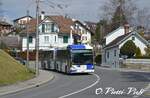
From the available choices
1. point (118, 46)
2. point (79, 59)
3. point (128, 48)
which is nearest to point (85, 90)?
point (79, 59)

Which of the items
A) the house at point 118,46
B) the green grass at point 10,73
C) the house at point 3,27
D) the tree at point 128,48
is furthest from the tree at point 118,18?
the green grass at point 10,73

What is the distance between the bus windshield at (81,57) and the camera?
150 feet

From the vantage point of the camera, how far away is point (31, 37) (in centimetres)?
11538

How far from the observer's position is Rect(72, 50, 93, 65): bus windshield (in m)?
45.8

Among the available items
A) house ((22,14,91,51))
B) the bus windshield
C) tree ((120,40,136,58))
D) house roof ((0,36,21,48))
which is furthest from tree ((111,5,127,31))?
the bus windshield

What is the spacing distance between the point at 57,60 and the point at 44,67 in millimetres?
10611

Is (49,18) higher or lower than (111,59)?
higher

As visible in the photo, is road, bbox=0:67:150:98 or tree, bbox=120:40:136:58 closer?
road, bbox=0:67:150:98

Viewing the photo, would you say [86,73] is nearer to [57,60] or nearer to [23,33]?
[57,60]

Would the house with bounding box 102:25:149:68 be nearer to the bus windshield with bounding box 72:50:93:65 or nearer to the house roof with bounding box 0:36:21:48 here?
the bus windshield with bounding box 72:50:93:65

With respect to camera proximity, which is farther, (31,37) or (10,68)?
(31,37)

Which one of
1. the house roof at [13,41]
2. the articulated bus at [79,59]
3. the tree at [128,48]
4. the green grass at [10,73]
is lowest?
the green grass at [10,73]

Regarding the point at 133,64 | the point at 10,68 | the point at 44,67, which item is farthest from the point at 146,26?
the point at 10,68

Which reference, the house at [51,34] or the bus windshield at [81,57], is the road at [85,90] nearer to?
the bus windshield at [81,57]
